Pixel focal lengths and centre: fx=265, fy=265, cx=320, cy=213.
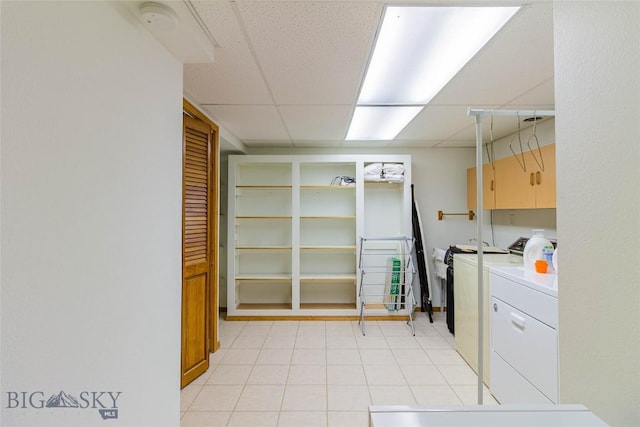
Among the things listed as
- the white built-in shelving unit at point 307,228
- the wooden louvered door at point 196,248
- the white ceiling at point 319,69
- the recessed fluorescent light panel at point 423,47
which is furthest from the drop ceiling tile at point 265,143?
the recessed fluorescent light panel at point 423,47

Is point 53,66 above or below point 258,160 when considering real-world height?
below

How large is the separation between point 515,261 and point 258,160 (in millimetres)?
3003

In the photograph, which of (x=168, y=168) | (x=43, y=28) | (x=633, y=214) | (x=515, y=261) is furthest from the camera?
(x=515, y=261)

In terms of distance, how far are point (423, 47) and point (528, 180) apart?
1.89 meters

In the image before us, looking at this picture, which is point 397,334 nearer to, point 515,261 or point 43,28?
point 515,261

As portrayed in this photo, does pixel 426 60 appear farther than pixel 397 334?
No

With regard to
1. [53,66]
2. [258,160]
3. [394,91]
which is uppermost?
[394,91]

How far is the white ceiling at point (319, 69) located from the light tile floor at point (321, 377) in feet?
7.54

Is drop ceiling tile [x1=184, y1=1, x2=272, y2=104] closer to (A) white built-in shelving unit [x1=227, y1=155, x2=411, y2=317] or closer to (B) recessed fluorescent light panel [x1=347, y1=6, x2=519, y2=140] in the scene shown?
(B) recessed fluorescent light panel [x1=347, y1=6, x2=519, y2=140]

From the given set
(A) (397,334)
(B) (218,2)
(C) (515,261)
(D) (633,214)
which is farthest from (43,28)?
(A) (397,334)

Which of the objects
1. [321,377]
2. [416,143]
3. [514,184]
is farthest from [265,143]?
[514,184]

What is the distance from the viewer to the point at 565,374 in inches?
33.9

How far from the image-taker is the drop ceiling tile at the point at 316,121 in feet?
7.74

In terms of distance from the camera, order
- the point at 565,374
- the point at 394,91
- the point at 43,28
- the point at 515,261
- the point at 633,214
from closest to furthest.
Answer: the point at 633,214 → the point at 43,28 → the point at 565,374 → the point at 394,91 → the point at 515,261
